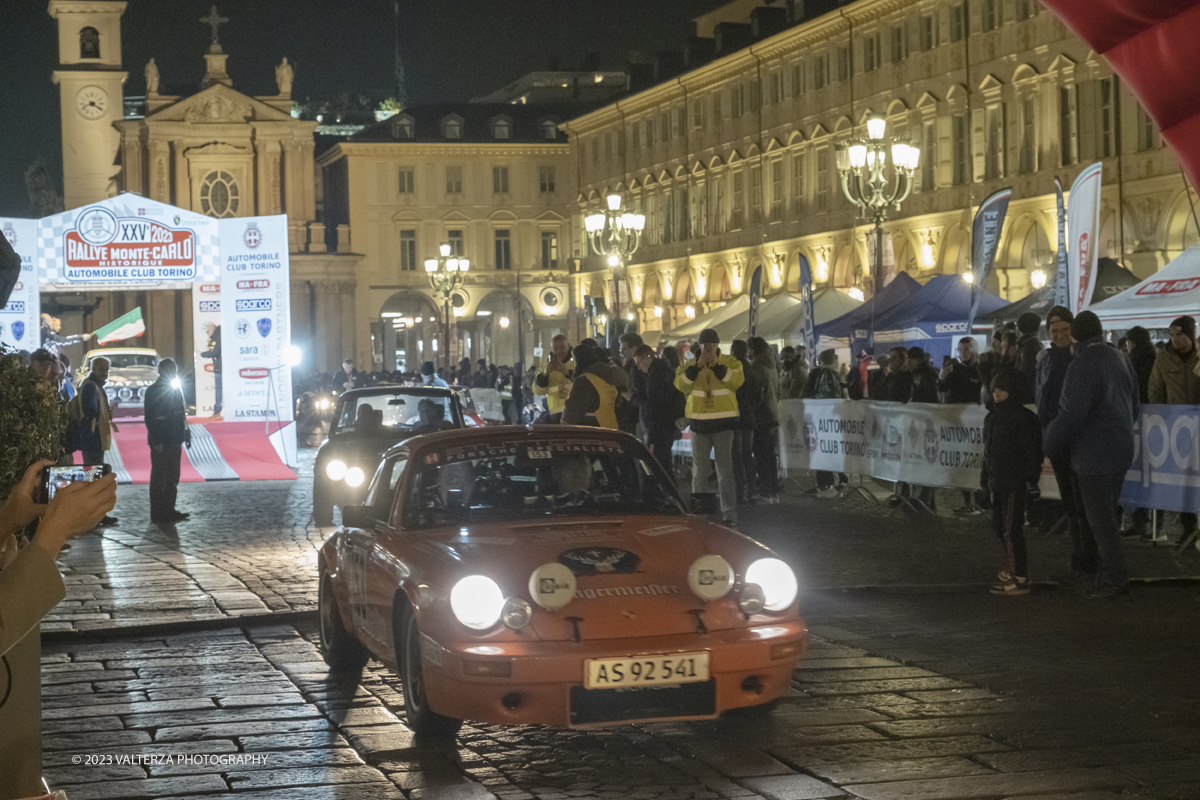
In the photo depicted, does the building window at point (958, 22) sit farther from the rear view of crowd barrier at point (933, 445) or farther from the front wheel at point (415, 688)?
the front wheel at point (415, 688)

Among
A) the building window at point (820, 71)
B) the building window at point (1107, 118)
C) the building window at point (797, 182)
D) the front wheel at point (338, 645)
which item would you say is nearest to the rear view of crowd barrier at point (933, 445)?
the front wheel at point (338, 645)

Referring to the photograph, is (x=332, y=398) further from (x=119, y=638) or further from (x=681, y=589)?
(x=681, y=589)

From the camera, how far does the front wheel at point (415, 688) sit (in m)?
6.77

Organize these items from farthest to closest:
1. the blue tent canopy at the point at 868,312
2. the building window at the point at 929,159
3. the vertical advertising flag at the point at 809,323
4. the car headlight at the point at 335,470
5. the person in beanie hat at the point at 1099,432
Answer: the building window at the point at 929,159 < the blue tent canopy at the point at 868,312 < the vertical advertising flag at the point at 809,323 < the car headlight at the point at 335,470 < the person in beanie hat at the point at 1099,432

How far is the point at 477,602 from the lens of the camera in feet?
21.1

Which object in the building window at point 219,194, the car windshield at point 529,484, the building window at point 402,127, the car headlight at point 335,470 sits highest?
the building window at point 402,127

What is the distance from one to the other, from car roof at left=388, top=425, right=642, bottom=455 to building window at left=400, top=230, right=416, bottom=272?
267ft

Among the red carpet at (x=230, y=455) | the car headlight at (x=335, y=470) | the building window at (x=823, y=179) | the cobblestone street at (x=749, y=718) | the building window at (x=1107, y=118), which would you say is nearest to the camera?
the cobblestone street at (x=749, y=718)

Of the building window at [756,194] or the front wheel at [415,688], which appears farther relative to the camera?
the building window at [756,194]

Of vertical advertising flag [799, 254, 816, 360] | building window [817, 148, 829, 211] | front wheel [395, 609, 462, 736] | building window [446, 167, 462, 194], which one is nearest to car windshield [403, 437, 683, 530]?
front wheel [395, 609, 462, 736]

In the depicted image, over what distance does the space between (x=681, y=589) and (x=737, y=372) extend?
9150mm

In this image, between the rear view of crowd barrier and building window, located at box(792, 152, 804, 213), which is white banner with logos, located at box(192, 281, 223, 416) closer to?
the rear view of crowd barrier

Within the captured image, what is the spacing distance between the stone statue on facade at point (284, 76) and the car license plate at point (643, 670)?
76.5 meters

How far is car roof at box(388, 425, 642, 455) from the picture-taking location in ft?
25.9
